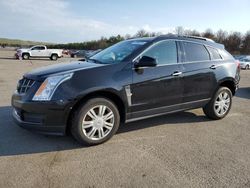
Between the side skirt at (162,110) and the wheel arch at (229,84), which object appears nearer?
the side skirt at (162,110)

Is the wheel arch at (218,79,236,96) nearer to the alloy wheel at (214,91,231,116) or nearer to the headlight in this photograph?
the alloy wheel at (214,91,231,116)

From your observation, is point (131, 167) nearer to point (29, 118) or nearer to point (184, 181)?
point (184, 181)

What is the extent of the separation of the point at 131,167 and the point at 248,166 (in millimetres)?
1605

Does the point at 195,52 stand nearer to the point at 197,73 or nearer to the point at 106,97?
the point at 197,73

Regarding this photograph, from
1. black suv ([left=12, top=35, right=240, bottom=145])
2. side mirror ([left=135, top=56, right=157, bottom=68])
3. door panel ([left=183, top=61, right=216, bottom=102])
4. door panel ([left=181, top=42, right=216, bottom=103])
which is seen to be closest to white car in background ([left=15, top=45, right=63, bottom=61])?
black suv ([left=12, top=35, right=240, bottom=145])

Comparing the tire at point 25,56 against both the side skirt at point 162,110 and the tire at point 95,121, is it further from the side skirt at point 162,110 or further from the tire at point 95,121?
the tire at point 95,121

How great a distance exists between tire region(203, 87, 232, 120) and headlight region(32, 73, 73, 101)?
320 centimetres

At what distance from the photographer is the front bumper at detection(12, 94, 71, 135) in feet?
12.4

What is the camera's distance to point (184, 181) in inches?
124

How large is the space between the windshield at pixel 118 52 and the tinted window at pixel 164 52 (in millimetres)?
216

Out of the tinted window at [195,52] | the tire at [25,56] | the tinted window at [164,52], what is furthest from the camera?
the tire at [25,56]

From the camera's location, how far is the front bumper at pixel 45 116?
3.77 m

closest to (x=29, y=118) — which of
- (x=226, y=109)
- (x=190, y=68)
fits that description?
(x=190, y=68)

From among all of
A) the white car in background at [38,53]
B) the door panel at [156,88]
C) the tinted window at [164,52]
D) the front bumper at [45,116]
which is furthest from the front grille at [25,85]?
the white car in background at [38,53]
